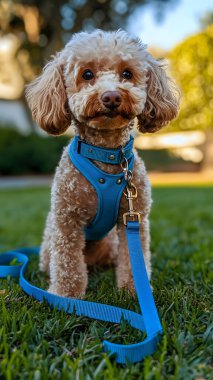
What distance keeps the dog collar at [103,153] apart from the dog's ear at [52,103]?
0.53 feet

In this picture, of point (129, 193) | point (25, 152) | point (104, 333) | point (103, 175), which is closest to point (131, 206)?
point (129, 193)

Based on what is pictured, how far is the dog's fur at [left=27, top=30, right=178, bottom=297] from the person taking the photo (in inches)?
90.1

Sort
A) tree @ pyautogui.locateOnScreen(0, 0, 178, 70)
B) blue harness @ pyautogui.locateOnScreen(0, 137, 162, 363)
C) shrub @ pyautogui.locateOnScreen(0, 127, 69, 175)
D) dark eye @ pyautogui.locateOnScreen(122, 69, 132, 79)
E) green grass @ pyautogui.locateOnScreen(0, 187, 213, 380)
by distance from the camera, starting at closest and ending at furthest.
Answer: green grass @ pyautogui.locateOnScreen(0, 187, 213, 380) < blue harness @ pyautogui.locateOnScreen(0, 137, 162, 363) < dark eye @ pyautogui.locateOnScreen(122, 69, 132, 79) < shrub @ pyautogui.locateOnScreen(0, 127, 69, 175) < tree @ pyautogui.locateOnScreen(0, 0, 178, 70)

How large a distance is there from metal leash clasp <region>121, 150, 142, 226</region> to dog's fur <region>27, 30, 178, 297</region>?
75mm

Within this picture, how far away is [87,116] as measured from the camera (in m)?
2.20

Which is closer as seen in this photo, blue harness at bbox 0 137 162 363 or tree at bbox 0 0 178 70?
blue harness at bbox 0 137 162 363

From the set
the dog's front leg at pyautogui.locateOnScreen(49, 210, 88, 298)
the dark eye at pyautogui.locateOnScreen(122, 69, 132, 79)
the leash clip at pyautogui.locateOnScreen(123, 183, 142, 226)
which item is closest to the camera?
the leash clip at pyautogui.locateOnScreen(123, 183, 142, 226)

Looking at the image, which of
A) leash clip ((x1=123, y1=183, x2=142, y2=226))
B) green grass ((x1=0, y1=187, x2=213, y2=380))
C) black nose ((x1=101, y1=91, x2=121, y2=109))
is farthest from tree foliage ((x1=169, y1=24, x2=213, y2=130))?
black nose ((x1=101, y1=91, x2=121, y2=109))

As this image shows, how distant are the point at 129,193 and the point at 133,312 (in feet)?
2.07

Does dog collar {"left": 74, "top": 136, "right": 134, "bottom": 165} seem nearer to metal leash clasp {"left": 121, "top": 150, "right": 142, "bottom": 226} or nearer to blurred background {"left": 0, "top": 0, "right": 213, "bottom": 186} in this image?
metal leash clasp {"left": 121, "top": 150, "right": 142, "bottom": 226}

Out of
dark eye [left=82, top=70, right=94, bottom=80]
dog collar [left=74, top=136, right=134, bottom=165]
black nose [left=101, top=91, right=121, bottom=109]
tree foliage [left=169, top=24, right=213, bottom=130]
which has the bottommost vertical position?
dog collar [left=74, top=136, right=134, bottom=165]

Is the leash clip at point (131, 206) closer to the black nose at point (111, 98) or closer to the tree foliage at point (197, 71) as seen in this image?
the black nose at point (111, 98)

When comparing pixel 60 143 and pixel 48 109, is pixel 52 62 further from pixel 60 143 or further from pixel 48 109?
pixel 60 143

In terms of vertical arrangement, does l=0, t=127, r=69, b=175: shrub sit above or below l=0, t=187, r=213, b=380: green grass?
above
